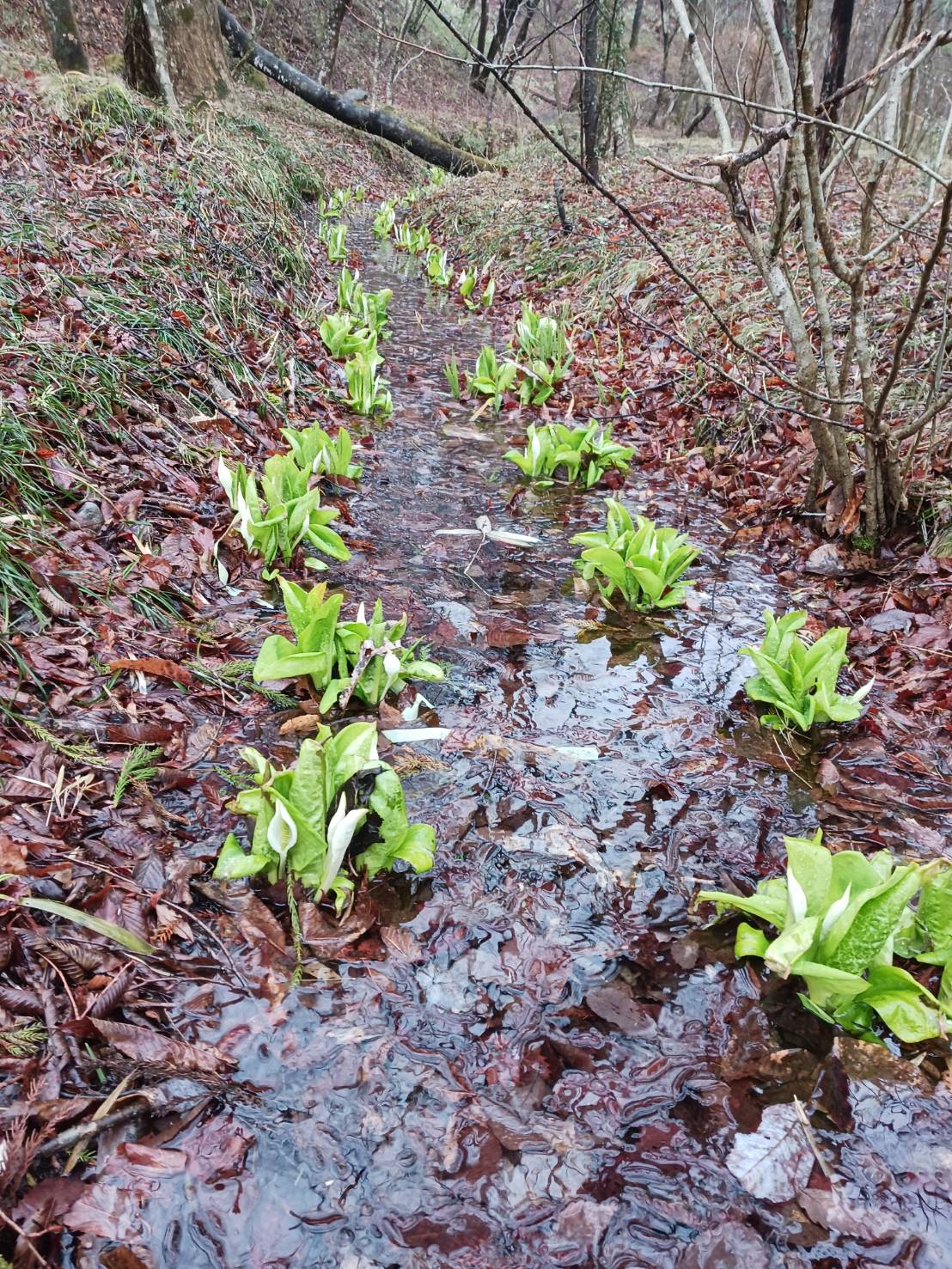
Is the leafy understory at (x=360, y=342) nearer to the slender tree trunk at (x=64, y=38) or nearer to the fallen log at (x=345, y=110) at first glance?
the slender tree trunk at (x=64, y=38)

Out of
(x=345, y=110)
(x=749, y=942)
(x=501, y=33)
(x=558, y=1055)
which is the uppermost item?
(x=345, y=110)

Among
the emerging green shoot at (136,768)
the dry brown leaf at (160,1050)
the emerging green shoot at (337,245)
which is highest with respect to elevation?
the emerging green shoot at (337,245)

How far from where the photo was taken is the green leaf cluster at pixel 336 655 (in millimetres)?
2420

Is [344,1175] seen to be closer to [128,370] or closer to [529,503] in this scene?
[529,503]

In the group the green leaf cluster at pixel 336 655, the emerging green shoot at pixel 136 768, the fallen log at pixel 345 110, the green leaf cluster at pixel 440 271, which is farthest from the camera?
the fallen log at pixel 345 110

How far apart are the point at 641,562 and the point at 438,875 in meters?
1.71

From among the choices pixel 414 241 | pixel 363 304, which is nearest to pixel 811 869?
pixel 363 304

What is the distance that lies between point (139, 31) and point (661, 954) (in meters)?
11.7

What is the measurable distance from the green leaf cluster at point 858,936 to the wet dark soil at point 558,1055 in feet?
0.28

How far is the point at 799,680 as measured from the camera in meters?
2.61

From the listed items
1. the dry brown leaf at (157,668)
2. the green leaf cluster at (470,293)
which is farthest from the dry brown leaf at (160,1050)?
the green leaf cluster at (470,293)

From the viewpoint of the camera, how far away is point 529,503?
174 inches

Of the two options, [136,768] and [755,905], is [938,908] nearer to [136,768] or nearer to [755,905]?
[755,905]

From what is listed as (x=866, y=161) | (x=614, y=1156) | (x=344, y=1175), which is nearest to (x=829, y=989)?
(x=614, y=1156)
